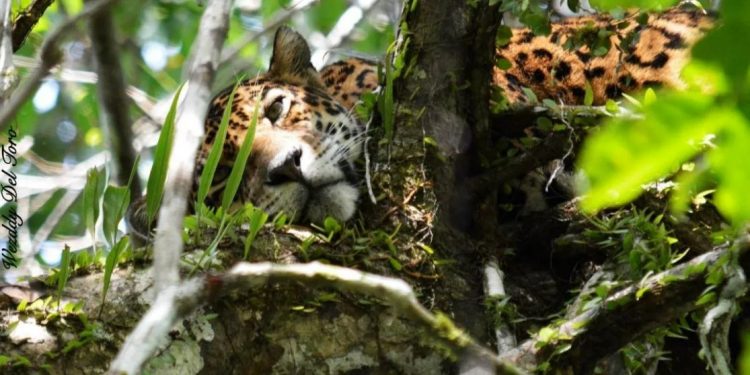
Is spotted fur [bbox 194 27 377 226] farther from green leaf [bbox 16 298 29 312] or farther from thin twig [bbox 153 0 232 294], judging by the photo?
thin twig [bbox 153 0 232 294]

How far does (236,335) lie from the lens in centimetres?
268

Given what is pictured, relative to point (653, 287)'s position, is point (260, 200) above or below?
below

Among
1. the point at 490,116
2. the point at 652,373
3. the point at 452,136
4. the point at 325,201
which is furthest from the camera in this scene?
the point at 325,201

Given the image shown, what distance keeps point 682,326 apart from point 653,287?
442 mm

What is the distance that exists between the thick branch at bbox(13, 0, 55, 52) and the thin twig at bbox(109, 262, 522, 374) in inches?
82.8

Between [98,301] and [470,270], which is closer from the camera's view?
[98,301]

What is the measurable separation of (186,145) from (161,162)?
3.55ft

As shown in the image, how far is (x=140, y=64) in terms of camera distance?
24.9ft

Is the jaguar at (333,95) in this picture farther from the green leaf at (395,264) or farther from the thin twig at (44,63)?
the thin twig at (44,63)

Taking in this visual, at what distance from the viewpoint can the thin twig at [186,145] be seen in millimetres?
1453

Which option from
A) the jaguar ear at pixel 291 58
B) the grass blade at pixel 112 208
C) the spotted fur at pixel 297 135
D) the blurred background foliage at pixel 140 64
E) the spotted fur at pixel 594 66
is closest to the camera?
the grass blade at pixel 112 208

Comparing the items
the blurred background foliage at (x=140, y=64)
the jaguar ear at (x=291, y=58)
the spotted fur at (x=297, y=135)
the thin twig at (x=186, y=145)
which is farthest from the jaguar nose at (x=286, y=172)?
the blurred background foliage at (x=140, y=64)

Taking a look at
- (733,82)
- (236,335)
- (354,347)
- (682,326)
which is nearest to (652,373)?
(682,326)

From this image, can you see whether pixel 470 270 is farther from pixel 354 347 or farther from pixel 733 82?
pixel 733 82
